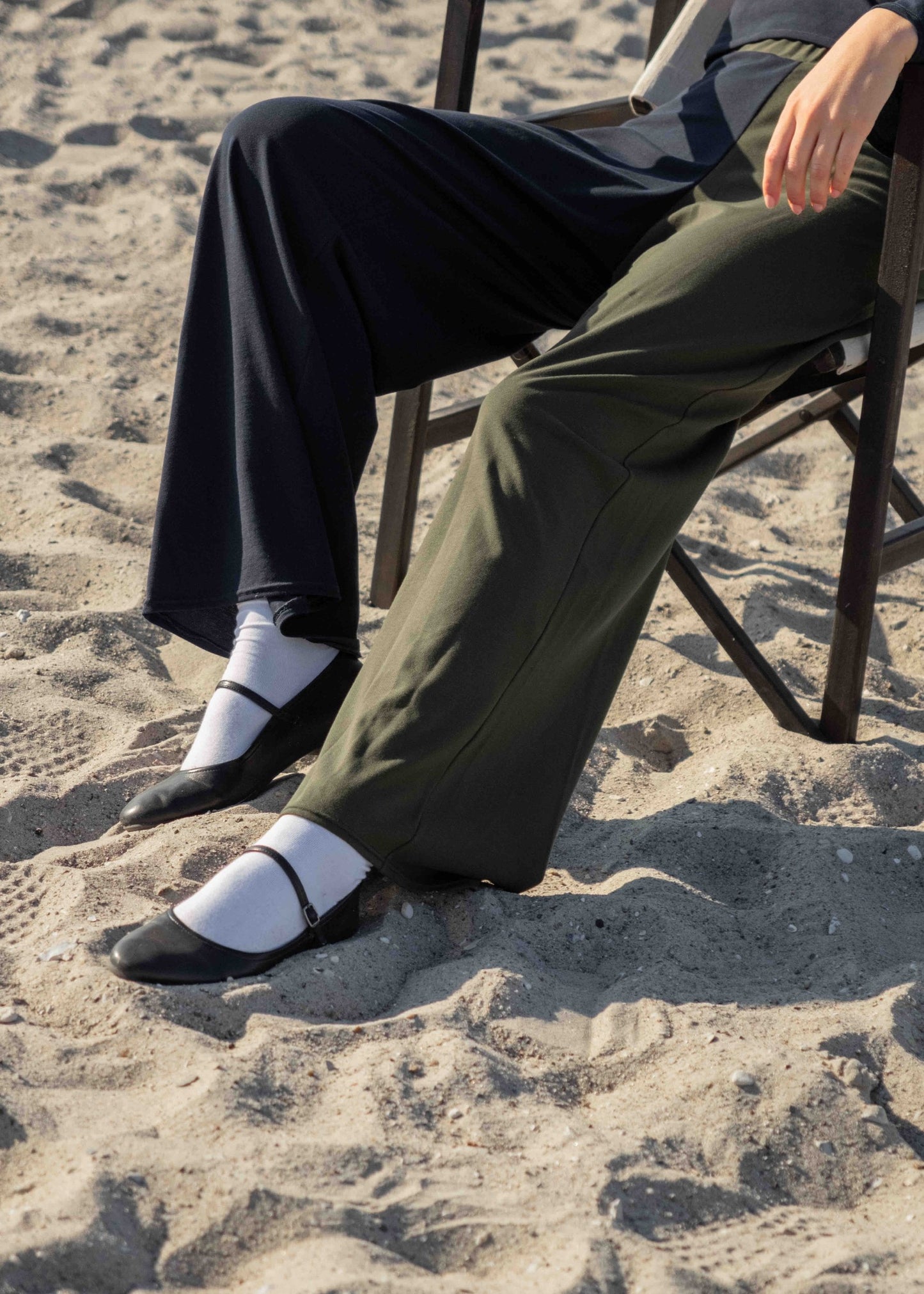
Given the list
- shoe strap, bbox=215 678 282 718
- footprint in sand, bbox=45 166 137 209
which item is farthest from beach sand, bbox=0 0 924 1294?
footprint in sand, bbox=45 166 137 209

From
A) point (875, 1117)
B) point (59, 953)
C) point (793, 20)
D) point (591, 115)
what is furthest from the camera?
point (591, 115)

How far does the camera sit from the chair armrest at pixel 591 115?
194 centimetres

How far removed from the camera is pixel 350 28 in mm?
4918

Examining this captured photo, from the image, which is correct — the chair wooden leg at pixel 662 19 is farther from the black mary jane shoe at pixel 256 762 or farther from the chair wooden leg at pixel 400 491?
the black mary jane shoe at pixel 256 762

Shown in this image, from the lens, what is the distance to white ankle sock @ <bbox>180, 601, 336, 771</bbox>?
1469 mm

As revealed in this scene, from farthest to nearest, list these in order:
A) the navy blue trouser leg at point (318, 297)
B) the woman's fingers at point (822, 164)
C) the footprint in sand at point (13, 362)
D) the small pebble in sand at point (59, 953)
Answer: the footprint in sand at point (13, 362) → the navy blue trouser leg at point (318, 297) → the woman's fingers at point (822, 164) → the small pebble in sand at point (59, 953)

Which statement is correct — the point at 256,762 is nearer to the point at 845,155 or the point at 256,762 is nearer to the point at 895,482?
the point at 845,155

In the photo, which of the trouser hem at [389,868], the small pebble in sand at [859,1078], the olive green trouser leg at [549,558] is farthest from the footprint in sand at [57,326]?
the small pebble in sand at [859,1078]

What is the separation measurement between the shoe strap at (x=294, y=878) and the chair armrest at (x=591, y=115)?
3.93 ft

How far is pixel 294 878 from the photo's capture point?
1.22 meters

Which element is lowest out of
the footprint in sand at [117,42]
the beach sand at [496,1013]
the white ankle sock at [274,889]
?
the beach sand at [496,1013]

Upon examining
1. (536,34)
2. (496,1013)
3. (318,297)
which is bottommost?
(496,1013)

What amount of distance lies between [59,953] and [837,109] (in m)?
1.14

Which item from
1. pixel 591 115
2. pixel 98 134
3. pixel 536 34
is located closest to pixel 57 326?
pixel 98 134
